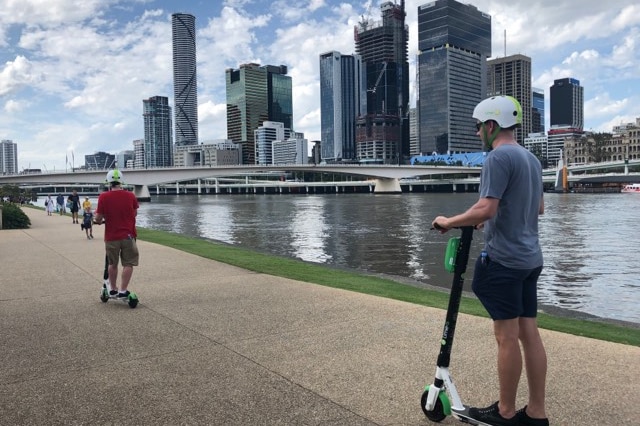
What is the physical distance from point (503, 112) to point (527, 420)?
80.1 inches

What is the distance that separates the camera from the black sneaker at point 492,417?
3.67 metres

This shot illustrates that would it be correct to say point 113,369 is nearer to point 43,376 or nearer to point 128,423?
point 43,376

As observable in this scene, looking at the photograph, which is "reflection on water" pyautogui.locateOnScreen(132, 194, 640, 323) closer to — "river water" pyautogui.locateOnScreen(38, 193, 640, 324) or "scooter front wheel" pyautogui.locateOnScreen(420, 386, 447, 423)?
"river water" pyautogui.locateOnScreen(38, 193, 640, 324)

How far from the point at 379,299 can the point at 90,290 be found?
492cm

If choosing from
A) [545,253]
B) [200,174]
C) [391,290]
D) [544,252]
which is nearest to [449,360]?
[391,290]

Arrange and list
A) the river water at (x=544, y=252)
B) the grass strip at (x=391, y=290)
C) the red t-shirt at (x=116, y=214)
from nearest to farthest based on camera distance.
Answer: the grass strip at (x=391, y=290)
the red t-shirt at (x=116, y=214)
the river water at (x=544, y=252)

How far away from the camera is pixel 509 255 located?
356cm

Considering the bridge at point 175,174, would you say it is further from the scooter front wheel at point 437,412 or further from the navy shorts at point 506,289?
the navy shorts at point 506,289

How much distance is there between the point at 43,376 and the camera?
4.94 meters

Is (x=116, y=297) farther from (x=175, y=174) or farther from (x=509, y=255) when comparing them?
(x=175, y=174)

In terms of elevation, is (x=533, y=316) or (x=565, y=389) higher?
(x=533, y=316)

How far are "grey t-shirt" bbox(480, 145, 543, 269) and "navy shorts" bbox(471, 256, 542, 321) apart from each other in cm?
6

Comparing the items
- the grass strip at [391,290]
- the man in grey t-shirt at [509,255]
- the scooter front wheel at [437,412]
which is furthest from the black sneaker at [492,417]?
the grass strip at [391,290]

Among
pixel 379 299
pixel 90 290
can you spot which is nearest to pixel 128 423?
pixel 379 299
